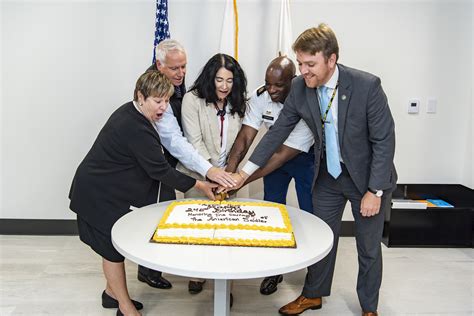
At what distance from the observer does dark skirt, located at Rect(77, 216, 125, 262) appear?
2.42 meters

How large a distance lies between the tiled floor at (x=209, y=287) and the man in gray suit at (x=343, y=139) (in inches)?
15.4

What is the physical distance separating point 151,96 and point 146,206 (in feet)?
1.74

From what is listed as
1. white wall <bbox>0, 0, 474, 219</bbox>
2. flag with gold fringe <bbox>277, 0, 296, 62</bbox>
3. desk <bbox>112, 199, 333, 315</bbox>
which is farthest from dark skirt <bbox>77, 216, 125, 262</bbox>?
flag with gold fringe <bbox>277, 0, 296, 62</bbox>

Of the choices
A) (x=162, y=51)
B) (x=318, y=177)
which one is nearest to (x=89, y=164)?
(x=162, y=51)

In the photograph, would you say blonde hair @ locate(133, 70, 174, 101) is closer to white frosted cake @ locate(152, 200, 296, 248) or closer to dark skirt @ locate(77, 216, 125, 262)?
white frosted cake @ locate(152, 200, 296, 248)

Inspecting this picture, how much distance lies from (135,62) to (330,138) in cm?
181

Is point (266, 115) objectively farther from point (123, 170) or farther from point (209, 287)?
point (209, 287)

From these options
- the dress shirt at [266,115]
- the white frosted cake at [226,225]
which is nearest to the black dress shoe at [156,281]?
the white frosted cake at [226,225]

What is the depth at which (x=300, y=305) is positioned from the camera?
2723 mm

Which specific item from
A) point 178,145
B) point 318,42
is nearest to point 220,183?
point 178,145

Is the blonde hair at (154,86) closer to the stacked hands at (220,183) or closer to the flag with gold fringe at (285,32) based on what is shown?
the stacked hands at (220,183)

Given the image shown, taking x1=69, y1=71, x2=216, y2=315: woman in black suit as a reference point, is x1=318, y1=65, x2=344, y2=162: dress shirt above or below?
above

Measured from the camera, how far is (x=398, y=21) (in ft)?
12.1

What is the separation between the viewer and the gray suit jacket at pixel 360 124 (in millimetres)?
2271
